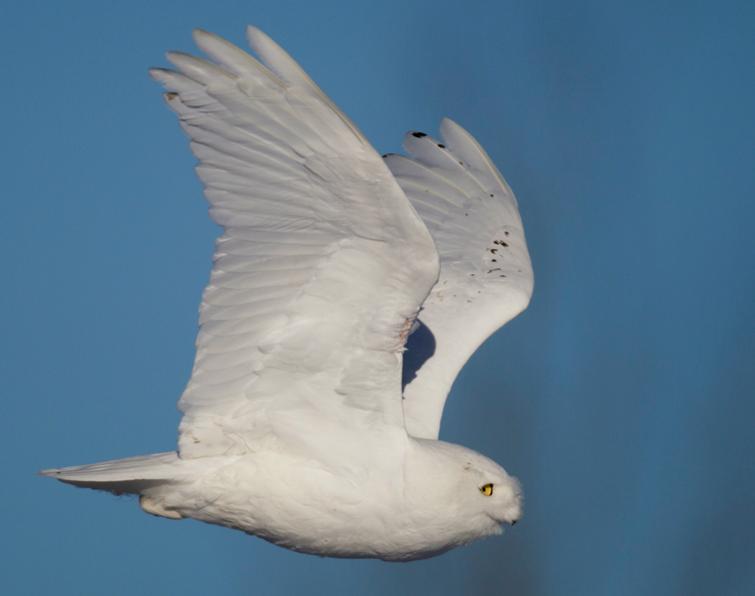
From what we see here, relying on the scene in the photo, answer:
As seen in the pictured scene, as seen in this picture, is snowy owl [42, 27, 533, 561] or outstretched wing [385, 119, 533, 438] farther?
outstretched wing [385, 119, 533, 438]

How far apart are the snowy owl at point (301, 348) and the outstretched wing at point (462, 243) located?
28.8 inches

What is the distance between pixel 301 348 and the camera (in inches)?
226

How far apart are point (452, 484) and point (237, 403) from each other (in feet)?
3.78

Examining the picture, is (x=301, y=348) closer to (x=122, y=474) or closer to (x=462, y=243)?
(x=122, y=474)

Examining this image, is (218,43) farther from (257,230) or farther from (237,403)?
(237,403)

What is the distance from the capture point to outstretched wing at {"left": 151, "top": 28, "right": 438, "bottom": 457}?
4926 millimetres

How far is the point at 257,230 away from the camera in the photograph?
5.37 m

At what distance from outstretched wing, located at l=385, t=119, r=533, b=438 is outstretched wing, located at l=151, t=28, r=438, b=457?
145cm

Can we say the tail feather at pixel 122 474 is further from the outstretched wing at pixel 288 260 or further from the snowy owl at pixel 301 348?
the outstretched wing at pixel 288 260

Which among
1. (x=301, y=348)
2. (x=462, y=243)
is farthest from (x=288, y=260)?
(x=462, y=243)

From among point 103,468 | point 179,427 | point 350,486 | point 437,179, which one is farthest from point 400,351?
point 437,179

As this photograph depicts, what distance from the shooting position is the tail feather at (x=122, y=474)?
226 inches

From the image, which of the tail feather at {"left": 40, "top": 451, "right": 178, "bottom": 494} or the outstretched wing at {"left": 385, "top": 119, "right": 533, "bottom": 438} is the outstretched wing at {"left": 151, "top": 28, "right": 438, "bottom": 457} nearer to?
the tail feather at {"left": 40, "top": 451, "right": 178, "bottom": 494}

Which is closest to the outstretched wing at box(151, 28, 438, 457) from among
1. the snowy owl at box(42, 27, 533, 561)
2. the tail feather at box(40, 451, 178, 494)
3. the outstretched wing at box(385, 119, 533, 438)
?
the snowy owl at box(42, 27, 533, 561)
